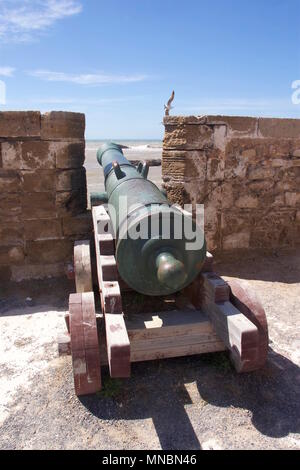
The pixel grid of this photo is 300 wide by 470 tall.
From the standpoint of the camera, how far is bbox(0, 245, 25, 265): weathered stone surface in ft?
15.8

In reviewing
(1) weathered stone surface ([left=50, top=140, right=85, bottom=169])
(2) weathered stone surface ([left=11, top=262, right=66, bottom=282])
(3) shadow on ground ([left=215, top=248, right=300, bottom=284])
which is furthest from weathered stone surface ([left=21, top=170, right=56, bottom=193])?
(3) shadow on ground ([left=215, top=248, right=300, bottom=284])

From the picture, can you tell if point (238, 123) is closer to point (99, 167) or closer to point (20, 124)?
point (20, 124)

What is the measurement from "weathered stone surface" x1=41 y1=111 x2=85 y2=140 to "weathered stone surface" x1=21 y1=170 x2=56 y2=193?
0.42 m

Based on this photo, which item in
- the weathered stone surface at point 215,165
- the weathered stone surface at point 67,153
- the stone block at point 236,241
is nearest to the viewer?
the weathered stone surface at point 67,153

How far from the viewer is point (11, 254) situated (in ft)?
15.8

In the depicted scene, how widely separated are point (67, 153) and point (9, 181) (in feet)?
2.48

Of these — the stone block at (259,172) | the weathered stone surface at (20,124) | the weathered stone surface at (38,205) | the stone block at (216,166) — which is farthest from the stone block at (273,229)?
the weathered stone surface at (20,124)

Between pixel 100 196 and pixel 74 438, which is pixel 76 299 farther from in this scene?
pixel 100 196

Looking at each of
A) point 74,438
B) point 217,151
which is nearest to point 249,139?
point 217,151

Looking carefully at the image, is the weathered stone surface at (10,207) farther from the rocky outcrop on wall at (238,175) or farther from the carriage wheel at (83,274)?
the rocky outcrop on wall at (238,175)

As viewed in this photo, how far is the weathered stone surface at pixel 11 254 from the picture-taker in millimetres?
4805

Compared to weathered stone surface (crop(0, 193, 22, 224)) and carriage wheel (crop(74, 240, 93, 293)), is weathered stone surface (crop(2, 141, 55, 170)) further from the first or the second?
carriage wheel (crop(74, 240, 93, 293))

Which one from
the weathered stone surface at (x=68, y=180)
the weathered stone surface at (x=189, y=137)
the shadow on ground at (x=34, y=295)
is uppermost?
the weathered stone surface at (x=189, y=137)

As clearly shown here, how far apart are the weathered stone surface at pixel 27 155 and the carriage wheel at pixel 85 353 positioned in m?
2.43
